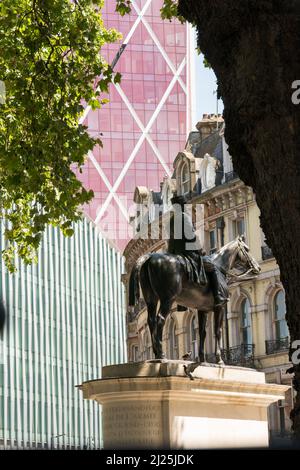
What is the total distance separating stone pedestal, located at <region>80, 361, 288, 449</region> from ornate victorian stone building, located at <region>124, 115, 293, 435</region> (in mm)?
28171

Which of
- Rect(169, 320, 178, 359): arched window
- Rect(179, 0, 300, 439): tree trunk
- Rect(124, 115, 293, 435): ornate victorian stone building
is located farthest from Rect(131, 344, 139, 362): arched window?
Rect(179, 0, 300, 439): tree trunk

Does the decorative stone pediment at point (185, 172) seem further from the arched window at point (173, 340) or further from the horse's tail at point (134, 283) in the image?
the horse's tail at point (134, 283)

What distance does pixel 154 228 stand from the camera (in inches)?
2692

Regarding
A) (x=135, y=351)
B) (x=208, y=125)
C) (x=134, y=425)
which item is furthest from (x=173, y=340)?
(x=134, y=425)

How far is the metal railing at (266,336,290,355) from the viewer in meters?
52.2

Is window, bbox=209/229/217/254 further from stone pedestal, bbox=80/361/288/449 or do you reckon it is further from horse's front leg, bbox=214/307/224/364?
stone pedestal, bbox=80/361/288/449

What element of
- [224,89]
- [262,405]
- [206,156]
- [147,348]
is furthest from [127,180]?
[224,89]

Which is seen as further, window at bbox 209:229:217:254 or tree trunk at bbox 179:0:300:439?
window at bbox 209:229:217:254

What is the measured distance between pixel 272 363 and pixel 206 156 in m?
12.1

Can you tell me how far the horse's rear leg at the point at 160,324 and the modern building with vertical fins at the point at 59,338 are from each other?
197 ft

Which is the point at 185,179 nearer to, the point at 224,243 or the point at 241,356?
the point at 224,243

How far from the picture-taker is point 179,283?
2000cm

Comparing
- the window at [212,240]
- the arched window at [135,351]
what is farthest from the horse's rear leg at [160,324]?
the arched window at [135,351]

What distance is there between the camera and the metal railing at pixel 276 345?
52.2m
